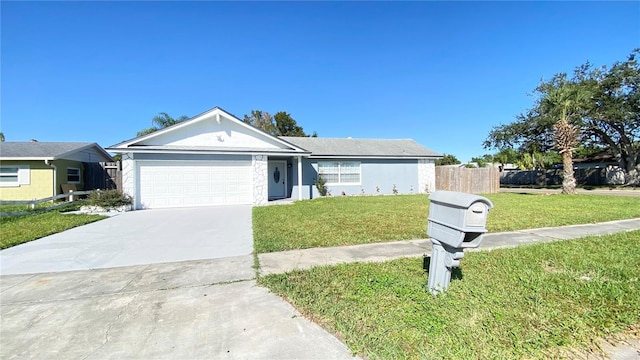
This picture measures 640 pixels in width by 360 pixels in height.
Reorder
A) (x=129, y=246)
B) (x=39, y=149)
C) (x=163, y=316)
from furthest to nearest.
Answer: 1. (x=39, y=149)
2. (x=129, y=246)
3. (x=163, y=316)

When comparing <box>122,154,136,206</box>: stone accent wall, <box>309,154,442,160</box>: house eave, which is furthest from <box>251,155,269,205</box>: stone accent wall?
<box>122,154,136,206</box>: stone accent wall

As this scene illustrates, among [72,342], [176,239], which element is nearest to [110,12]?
[176,239]

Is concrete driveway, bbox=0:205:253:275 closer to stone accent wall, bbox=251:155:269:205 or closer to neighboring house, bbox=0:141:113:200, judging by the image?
stone accent wall, bbox=251:155:269:205

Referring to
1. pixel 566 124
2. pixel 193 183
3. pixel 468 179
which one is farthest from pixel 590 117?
pixel 193 183

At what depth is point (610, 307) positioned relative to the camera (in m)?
3.04

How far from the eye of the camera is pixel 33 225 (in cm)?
873

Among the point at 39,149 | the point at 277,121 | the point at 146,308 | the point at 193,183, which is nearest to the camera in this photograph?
the point at 146,308

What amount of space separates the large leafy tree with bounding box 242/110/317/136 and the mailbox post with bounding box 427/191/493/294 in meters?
40.2

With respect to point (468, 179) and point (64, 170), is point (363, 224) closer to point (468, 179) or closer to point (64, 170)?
point (468, 179)

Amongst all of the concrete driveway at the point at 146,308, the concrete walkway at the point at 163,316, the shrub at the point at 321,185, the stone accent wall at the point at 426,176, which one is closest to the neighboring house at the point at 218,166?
the shrub at the point at 321,185

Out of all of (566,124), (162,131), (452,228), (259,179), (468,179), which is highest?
(566,124)

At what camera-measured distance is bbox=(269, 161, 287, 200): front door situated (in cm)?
1711

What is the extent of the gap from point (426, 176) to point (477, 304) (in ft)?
57.5

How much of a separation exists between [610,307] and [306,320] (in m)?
3.31
